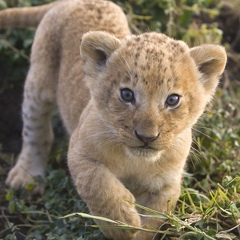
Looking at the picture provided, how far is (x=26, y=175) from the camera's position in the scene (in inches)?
241

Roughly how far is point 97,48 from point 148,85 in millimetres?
608

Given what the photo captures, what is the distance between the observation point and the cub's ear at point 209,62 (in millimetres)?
4457

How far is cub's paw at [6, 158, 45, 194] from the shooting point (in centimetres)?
592

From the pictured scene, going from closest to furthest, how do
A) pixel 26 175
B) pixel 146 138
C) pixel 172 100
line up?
pixel 146 138
pixel 172 100
pixel 26 175

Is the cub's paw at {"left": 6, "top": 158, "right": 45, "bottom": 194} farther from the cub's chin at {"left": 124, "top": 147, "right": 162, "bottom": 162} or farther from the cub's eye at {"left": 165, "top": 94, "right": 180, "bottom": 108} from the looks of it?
the cub's eye at {"left": 165, "top": 94, "right": 180, "bottom": 108}

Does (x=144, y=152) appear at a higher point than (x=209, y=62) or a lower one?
lower

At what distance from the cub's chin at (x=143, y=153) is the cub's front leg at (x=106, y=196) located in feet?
0.74

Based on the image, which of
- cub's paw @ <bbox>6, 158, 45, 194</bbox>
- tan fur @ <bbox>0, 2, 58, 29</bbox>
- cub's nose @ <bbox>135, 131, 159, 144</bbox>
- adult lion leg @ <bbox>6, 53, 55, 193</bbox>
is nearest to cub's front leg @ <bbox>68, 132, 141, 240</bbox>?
cub's nose @ <bbox>135, 131, 159, 144</bbox>

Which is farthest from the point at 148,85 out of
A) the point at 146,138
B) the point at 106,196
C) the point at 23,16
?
the point at 23,16

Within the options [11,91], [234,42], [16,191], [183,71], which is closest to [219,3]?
[234,42]

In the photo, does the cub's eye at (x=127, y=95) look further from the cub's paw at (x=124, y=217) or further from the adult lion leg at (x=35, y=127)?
the adult lion leg at (x=35, y=127)

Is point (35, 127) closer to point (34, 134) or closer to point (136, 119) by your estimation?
point (34, 134)

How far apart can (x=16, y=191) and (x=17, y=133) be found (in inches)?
44.4

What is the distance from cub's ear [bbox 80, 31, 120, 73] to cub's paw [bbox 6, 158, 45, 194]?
60.2 inches
